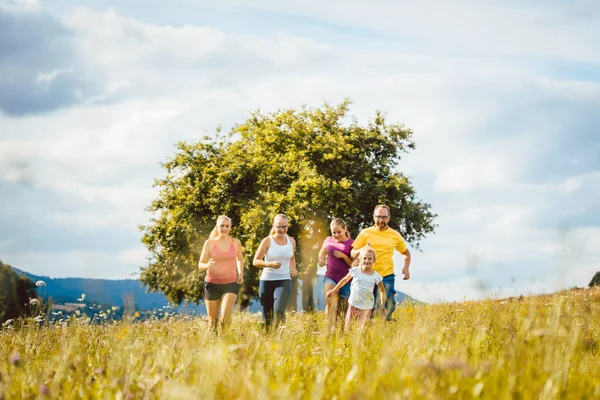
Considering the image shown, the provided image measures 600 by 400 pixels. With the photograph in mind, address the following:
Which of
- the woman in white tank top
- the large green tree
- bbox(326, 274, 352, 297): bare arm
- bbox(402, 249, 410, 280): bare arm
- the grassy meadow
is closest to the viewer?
the grassy meadow

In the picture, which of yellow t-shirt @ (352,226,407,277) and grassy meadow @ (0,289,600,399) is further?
yellow t-shirt @ (352,226,407,277)

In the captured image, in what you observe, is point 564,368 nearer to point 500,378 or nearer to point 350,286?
point 500,378

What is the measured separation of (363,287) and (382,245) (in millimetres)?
1074

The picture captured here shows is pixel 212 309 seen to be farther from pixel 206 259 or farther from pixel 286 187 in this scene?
pixel 286 187

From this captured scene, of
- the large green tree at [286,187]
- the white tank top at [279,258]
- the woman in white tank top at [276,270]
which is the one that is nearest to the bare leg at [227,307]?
the woman in white tank top at [276,270]

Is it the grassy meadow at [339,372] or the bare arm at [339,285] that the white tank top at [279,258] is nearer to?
the bare arm at [339,285]

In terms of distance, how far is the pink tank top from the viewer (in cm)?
972

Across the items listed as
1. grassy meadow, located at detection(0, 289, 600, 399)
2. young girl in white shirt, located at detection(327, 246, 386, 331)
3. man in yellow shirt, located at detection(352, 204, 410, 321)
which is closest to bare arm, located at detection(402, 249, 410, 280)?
man in yellow shirt, located at detection(352, 204, 410, 321)

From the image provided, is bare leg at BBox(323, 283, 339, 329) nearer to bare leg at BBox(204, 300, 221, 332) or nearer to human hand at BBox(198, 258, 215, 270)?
bare leg at BBox(204, 300, 221, 332)

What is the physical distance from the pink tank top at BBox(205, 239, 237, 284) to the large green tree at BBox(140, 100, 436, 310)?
1678 cm

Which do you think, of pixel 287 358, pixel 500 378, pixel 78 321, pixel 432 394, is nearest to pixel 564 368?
pixel 500 378

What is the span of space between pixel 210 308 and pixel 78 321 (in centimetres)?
203

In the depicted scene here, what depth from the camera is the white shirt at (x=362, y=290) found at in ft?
29.5

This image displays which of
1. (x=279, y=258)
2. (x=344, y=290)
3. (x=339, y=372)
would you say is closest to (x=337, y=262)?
(x=344, y=290)
